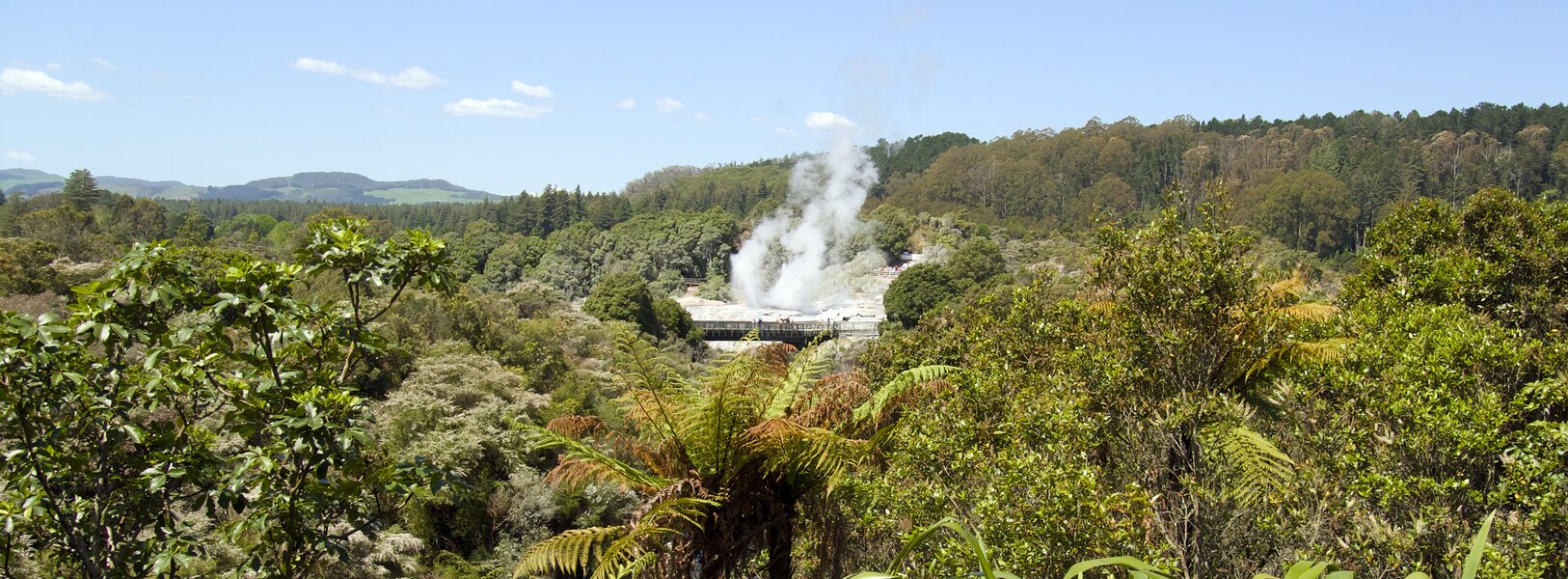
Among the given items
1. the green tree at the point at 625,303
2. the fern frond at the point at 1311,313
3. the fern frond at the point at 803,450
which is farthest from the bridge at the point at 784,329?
the fern frond at the point at 803,450

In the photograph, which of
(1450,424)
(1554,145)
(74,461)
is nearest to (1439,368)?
(1450,424)

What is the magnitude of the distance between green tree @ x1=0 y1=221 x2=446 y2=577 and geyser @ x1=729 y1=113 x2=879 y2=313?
54027mm

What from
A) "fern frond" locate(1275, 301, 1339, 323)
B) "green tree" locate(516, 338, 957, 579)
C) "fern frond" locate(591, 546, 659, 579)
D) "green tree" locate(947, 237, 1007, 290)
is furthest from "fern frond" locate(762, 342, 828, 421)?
"green tree" locate(947, 237, 1007, 290)

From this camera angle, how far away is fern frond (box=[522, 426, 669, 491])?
489cm

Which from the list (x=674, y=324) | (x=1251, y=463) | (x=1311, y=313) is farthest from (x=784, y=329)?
(x=1251, y=463)

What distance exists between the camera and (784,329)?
46.4 metres

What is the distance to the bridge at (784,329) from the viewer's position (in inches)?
1807

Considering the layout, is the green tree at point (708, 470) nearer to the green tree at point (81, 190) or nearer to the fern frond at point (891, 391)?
the fern frond at point (891, 391)

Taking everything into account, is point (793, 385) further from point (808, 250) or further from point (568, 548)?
point (808, 250)

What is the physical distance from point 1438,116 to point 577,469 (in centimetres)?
11230

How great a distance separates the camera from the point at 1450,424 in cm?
483

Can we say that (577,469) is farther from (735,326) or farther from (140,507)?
(735,326)

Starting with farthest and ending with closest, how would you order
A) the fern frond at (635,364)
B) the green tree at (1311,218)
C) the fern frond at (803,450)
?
the green tree at (1311,218) < the fern frond at (635,364) < the fern frond at (803,450)

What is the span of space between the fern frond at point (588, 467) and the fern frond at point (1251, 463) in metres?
3.06
